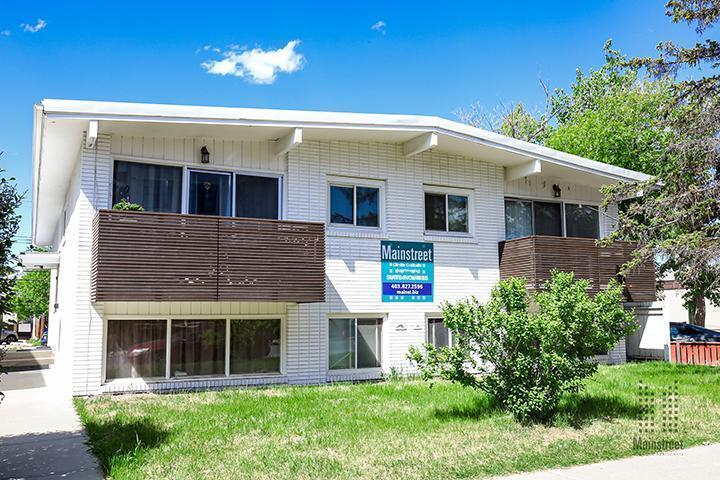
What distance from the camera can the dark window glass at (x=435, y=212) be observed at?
610 inches

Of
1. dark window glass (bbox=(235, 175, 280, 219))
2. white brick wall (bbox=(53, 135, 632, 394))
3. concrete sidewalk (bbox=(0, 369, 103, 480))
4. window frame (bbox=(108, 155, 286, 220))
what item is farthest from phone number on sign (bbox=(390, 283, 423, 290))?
concrete sidewalk (bbox=(0, 369, 103, 480))

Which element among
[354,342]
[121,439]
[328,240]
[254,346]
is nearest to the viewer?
[121,439]

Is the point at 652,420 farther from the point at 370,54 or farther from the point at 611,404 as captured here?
the point at 370,54

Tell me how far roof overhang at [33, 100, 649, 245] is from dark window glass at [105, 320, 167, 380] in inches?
147

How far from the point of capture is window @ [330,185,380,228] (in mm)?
14508

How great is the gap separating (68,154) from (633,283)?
14.6 meters

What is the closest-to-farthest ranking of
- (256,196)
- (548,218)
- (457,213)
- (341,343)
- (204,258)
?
(204,258) < (256,196) < (341,343) < (457,213) < (548,218)

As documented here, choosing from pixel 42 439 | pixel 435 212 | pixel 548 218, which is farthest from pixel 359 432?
pixel 548 218

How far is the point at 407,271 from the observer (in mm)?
14891

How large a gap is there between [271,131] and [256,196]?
1.45 m

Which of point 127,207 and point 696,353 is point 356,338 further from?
point 696,353

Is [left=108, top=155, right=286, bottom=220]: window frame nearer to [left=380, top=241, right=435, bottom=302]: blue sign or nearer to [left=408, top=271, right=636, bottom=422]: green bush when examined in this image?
[left=380, top=241, right=435, bottom=302]: blue sign

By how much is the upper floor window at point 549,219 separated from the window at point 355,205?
3984mm

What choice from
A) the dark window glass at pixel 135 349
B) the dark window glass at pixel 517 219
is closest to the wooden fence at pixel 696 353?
the dark window glass at pixel 517 219
